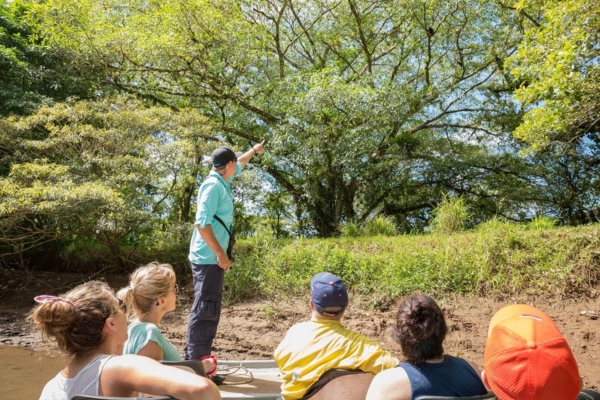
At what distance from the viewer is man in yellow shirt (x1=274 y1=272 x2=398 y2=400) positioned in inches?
96.9

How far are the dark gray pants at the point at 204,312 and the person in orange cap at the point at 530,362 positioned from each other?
258cm

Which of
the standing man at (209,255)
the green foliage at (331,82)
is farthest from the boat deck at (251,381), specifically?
the green foliage at (331,82)

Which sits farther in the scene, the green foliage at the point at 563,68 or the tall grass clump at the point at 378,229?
the tall grass clump at the point at 378,229

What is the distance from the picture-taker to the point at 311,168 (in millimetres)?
10656

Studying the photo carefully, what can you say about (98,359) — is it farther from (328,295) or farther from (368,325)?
(368,325)

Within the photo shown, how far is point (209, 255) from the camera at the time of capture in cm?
404

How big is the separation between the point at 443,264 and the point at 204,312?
13.9 feet

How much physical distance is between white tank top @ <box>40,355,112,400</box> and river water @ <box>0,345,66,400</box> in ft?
8.24

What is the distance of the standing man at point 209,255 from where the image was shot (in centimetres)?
396

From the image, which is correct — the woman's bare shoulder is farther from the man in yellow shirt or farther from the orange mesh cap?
the man in yellow shirt

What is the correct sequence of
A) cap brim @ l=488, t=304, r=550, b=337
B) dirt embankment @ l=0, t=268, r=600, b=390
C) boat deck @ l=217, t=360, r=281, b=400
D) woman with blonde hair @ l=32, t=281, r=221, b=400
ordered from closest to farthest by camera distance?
1. woman with blonde hair @ l=32, t=281, r=221, b=400
2. cap brim @ l=488, t=304, r=550, b=337
3. boat deck @ l=217, t=360, r=281, b=400
4. dirt embankment @ l=0, t=268, r=600, b=390

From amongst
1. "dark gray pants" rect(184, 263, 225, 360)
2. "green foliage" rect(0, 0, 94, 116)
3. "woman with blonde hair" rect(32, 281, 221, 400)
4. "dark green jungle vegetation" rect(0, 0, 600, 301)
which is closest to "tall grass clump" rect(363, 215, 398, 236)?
"dark green jungle vegetation" rect(0, 0, 600, 301)

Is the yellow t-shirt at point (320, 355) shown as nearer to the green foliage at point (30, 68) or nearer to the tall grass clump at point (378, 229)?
the tall grass clump at point (378, 229)

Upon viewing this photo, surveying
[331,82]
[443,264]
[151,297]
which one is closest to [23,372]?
[151,297]
